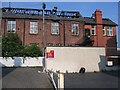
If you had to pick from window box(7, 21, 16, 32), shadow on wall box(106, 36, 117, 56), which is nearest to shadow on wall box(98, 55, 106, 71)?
shadow on wall box(106, 36, 117, 56)

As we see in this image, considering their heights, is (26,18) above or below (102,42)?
above

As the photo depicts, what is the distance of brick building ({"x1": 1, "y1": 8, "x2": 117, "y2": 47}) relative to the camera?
39.4 metres


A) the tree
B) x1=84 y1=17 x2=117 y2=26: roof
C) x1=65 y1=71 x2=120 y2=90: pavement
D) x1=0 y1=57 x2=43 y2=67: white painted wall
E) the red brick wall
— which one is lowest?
x1=65 y1=71 x2=120 y2=90: pavement

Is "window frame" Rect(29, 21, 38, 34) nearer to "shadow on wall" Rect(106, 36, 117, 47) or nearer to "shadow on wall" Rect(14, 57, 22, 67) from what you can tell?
"shadow on wall" Rect(14, 57, 22, 67)

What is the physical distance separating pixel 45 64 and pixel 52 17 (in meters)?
11.5

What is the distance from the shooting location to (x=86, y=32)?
43.8 m

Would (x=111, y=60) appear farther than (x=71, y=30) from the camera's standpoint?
No

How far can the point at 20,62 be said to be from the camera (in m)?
33.0

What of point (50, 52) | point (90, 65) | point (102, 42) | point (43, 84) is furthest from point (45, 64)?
point (102, 42)

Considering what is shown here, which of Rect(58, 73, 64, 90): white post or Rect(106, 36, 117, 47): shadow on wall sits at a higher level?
Rect(106, 36, 117, 47): shadow on wall

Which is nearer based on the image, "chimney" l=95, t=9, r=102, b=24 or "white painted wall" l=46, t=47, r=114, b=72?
"white painted wall" l=46, t=47, r=114, b=72

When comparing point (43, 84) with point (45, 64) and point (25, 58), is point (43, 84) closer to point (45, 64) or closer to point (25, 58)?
point (45, 64)

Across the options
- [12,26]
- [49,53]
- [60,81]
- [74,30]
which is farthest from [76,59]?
[60,81]

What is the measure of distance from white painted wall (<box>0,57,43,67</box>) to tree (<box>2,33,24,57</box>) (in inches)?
40.7
